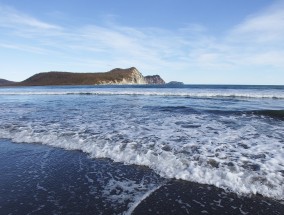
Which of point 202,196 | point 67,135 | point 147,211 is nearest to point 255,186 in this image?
point 202,196

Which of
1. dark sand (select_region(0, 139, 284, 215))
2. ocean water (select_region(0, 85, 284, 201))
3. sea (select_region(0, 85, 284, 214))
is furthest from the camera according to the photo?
ocean water (select_region(0, 85, 284, 201))

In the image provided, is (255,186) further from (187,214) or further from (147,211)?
(147,211)

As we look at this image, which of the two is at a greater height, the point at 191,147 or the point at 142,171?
the point at 191,147

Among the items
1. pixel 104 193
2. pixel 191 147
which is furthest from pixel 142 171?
pixel 191 147

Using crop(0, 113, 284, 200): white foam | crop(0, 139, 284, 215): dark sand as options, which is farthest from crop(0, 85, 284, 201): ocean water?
crop(0, 139, 284, 215): dark sand

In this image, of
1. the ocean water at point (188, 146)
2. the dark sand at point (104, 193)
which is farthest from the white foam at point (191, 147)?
the dark sand at point (104, 193)

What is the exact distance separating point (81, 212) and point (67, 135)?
21.1ft

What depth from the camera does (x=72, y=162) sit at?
7.88m

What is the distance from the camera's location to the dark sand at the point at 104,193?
5.02 m

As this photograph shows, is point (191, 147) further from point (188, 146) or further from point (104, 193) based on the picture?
point (104, 193)

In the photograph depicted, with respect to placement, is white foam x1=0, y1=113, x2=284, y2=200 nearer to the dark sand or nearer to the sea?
the sea

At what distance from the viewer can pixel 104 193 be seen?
5.74m

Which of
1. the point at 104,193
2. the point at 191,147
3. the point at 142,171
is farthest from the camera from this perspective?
the point at 191,147

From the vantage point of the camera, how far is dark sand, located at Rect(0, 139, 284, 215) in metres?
5.02
